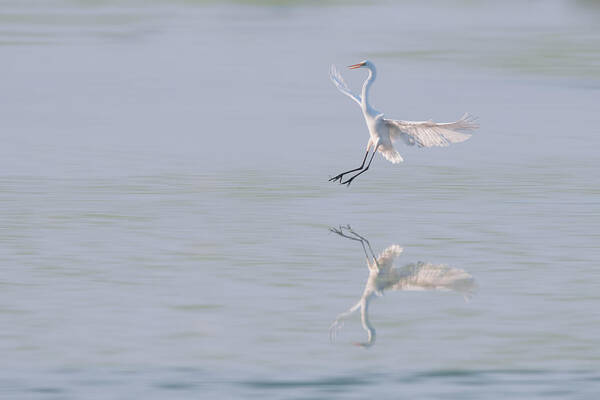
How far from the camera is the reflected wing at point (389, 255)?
37.0 feet

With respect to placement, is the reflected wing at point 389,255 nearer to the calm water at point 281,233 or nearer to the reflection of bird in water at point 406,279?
the reflection of bird in water at point 406,279

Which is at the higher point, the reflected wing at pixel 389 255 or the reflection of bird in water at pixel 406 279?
the reflection of bird in water at pixel 406 279

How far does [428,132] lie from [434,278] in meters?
3.36

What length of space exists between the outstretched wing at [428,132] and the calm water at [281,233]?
0.65 metres

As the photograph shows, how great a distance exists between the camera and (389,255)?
1152 centimetres

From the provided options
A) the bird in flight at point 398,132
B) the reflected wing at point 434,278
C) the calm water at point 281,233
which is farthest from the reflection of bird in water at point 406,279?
the bird in flight at point 398,132

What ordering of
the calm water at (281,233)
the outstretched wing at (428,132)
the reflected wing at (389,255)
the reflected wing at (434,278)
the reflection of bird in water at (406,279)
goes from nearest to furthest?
the calm water at (281,233) < the reflection of bird in water at (406,279) < the reflected wing at (434,278) < the reflected wing at (389,255) < the outstretched wing at (428,132)

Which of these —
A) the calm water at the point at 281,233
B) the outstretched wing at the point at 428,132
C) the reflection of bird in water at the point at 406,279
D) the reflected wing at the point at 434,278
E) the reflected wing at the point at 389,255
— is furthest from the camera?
the outstretched wing at the point at 428,132

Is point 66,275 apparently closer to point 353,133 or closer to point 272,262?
point 272,262

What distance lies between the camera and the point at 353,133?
1888 centimetres

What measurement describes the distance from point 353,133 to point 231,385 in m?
11.1

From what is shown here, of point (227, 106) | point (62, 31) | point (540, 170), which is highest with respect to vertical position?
point (540, 170)

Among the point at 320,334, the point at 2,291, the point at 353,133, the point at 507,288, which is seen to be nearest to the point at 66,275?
the point at 2,291

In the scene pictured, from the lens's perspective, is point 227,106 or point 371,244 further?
point 227,106
